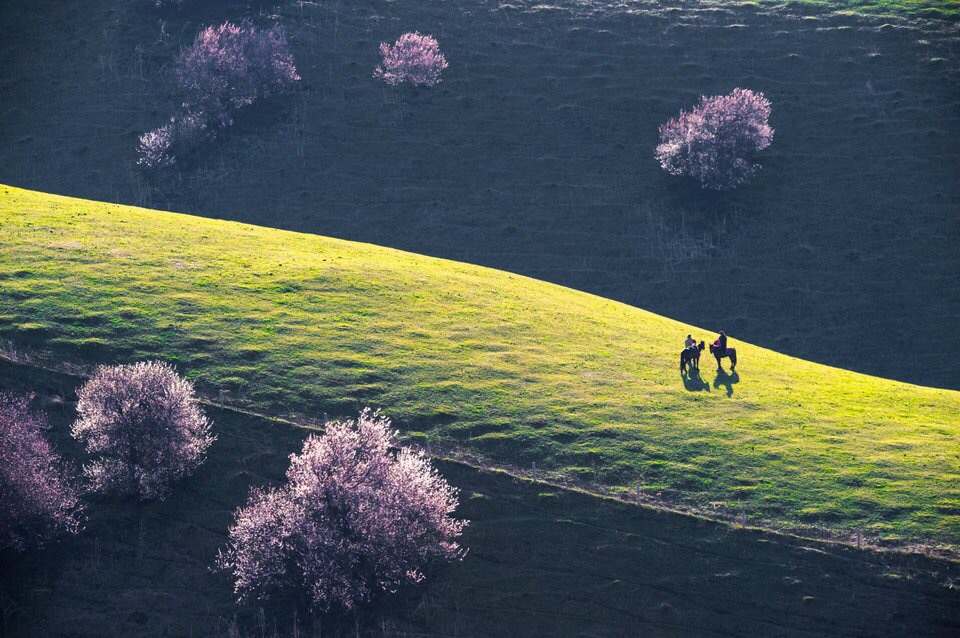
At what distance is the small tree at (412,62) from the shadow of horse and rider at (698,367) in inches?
1969

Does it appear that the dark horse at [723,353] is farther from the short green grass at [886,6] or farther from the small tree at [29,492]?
the short green grass at [886,6]

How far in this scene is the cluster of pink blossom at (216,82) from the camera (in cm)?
9000

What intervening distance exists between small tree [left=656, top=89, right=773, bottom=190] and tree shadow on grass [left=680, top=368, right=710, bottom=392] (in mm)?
33246

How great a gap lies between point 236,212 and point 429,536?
51995 millimetres

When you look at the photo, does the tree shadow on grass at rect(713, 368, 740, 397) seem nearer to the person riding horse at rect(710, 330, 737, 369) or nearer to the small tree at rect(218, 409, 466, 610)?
the person riding horse at rect(710, 330, 737, 369)

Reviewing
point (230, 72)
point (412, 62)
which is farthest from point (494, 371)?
point (230, 72)

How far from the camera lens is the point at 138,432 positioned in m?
42.1

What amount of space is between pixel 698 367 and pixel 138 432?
1213 inches

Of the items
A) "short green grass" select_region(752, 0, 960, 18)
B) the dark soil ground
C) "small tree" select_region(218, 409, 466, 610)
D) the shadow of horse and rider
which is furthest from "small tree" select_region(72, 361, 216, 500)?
"short green grass" select_region(752, 0, 960, 18)

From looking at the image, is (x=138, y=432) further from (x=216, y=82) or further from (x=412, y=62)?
(x=412, y=62)

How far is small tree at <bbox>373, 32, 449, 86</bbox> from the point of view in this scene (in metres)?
94.4

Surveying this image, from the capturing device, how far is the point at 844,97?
91.7m

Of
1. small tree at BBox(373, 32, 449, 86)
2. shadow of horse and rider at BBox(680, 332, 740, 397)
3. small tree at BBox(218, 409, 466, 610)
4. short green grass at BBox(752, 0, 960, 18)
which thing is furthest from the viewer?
short green grass at BBox(752, 0, 960, 18)

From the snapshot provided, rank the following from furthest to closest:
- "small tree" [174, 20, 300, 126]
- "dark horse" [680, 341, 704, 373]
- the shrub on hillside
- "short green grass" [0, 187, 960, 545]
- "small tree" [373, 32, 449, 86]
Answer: "small tree" [373, 32, 449, 86]
"small tree" [174, 20, 300, 126]
the shrub on hillside
"dark horse" [680, 341, 704, 373]
"short green grass" [0, 187, 960, 545]
